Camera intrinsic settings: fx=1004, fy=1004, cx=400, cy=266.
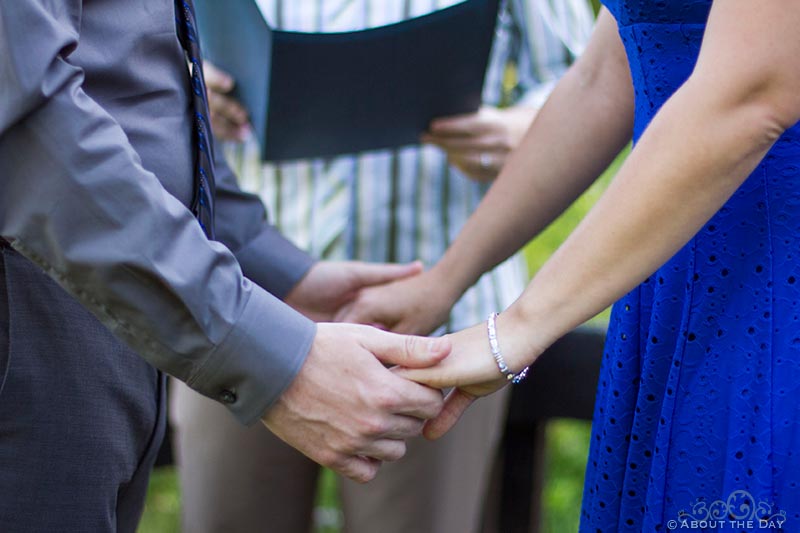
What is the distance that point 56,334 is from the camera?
1.27 metres

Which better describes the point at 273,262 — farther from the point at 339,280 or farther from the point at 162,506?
the point at 162,506

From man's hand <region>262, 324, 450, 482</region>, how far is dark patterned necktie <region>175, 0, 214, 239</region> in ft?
0.77

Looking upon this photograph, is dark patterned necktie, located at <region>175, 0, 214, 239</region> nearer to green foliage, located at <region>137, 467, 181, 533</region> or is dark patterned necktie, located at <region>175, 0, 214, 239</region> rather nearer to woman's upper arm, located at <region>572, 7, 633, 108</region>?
woman's upper arm, located at <region>572, 7, 633, 108</region>

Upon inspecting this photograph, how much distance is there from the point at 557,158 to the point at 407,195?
431 mm

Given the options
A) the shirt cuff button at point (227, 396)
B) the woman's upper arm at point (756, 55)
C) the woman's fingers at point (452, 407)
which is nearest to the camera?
the woman's upper arm at point (756, 55)

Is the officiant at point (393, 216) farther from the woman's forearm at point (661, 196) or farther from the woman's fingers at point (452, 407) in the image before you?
the woman's forearm at point (661, 196)

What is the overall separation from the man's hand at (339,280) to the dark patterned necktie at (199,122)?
0.48m

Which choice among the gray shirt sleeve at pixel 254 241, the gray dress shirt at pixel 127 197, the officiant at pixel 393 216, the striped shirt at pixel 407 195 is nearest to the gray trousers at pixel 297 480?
the officiant at pixel 393 216

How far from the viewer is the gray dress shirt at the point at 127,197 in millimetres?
1154

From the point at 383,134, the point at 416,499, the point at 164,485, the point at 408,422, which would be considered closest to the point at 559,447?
the point at 164,485

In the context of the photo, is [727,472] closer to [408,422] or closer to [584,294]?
[584,294]

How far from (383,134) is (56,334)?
0.82 meters

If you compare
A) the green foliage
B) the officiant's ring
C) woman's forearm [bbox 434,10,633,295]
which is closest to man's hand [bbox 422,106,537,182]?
the officiant's ring

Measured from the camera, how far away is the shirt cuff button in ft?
Result: 4.34
